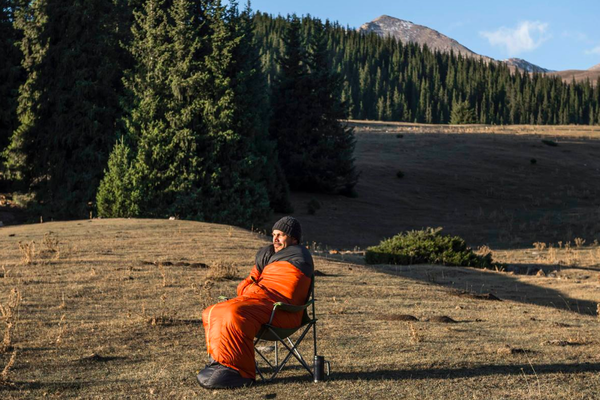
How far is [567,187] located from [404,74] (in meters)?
128

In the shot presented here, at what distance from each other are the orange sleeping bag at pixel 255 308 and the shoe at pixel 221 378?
0.05m

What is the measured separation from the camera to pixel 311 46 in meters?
46.6

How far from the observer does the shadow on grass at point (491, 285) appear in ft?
49.5

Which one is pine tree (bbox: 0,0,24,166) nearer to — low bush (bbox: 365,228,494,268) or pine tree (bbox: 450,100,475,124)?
low bush (bbox: 365,228,494,268)

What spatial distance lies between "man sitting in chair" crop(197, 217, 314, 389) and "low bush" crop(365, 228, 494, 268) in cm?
1414

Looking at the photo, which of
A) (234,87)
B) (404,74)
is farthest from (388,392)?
(404,74)

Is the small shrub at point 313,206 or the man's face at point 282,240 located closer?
the man's face at point 282,240

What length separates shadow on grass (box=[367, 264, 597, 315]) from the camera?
15.1 metres

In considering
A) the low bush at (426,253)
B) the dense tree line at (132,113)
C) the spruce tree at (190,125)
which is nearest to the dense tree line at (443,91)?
the dense tree line at (132,113)

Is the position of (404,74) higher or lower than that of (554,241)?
higher

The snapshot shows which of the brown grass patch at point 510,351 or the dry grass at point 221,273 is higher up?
the dry grass at point 221,273

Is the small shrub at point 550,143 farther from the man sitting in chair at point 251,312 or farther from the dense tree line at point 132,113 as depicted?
the man sitting in chair at point 251,312

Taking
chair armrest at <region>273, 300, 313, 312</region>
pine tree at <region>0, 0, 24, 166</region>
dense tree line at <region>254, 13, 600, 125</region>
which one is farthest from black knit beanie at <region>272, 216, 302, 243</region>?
dense tree line at <region>254, 13, 600, 125</region>

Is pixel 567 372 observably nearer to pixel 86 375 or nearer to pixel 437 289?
pixel 86 375
